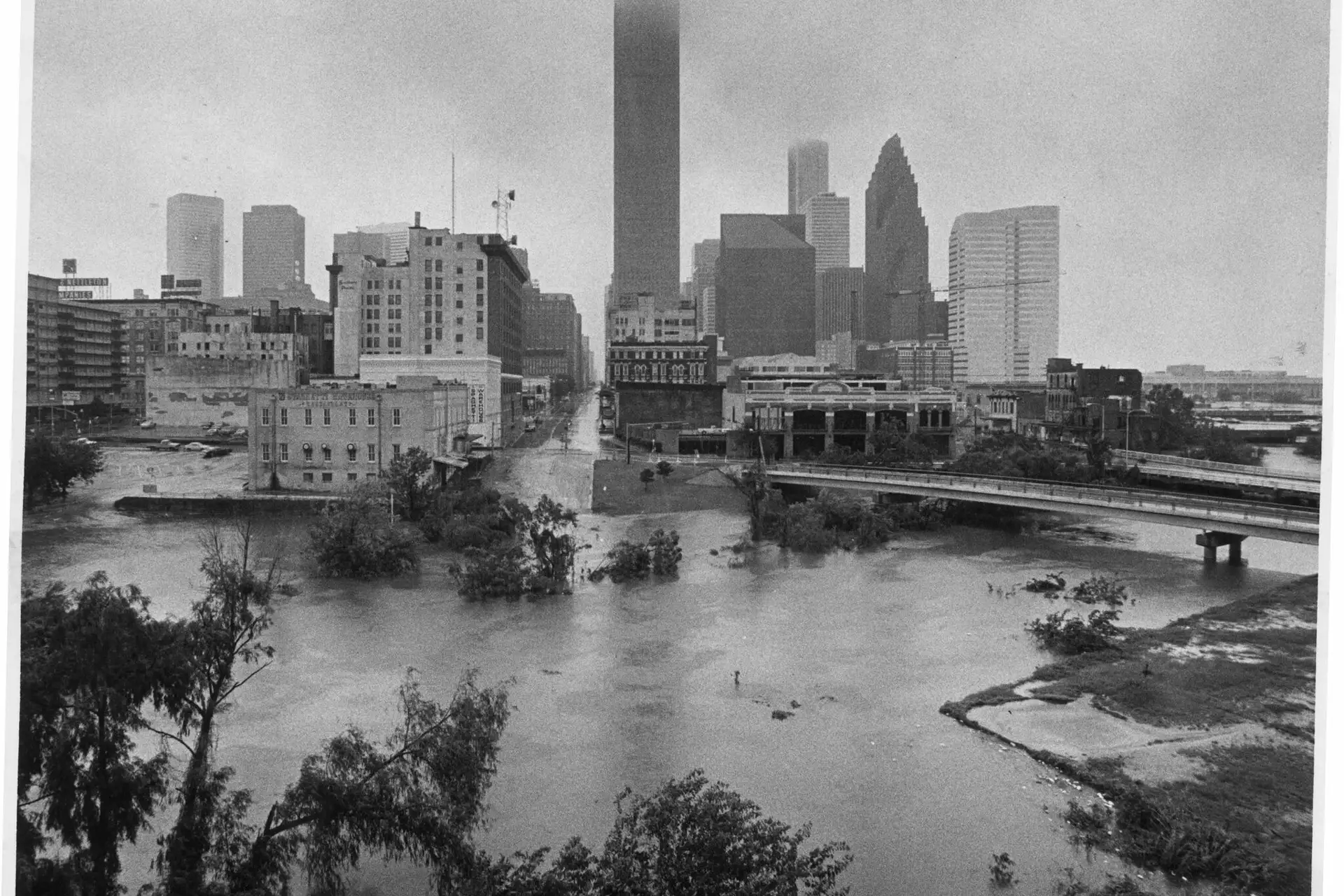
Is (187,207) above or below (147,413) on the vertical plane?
above

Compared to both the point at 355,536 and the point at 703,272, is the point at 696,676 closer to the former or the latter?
the point at 355,536

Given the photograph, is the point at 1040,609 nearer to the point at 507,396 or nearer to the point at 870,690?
the point at 870,690

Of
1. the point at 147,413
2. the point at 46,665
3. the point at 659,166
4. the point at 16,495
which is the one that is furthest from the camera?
the point at 659,166

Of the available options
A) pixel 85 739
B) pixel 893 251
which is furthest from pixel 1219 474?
pixel 85 739

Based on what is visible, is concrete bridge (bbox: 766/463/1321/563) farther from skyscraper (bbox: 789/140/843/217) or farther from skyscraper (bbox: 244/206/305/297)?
skyscraper (bbox: 244/206/305/297)

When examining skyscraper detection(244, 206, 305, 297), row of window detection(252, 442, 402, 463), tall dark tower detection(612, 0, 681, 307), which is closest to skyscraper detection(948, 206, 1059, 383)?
tall dark tower detection(612, 0, 681, 307)

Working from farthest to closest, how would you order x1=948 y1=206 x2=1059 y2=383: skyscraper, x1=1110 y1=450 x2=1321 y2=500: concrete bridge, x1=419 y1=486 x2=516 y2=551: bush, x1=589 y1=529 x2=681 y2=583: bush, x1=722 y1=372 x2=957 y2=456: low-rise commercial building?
x1=722 y1=372 x2=957 y2=456: low-rise commercial building, x1=1110 y1=450 x2=1321 y2=500: concrete bridge, x1=589 y1=529 x2=681 y2=583: bush, x1=419 y1=486 x2=516 y2=551: bush, x1=948 y1=206 x2=1059 y2=383: skyscraper

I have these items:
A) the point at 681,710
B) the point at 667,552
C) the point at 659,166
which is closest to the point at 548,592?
the point at 667,552
